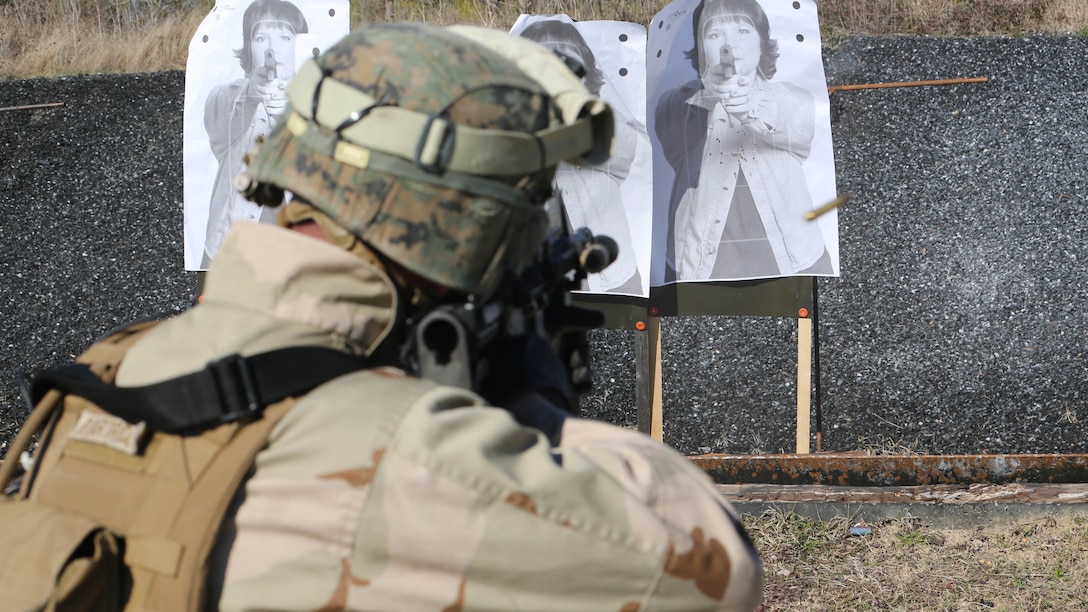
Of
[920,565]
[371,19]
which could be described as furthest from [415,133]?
[371,19]

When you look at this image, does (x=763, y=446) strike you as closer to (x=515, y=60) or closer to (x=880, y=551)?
(x=880, y=551)

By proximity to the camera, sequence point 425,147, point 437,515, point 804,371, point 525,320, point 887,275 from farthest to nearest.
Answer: point 887,275, point 804,371, point 525,320, point 425,147, point 437,515

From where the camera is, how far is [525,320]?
4.89ft

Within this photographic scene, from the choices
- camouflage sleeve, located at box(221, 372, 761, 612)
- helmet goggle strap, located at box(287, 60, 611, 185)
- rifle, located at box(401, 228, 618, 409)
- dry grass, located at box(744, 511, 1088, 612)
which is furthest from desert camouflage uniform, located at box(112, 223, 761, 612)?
dry grass, located at box(744, 511, 1088, 612)

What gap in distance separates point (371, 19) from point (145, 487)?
6.43 m

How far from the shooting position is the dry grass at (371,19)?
17.7 feet

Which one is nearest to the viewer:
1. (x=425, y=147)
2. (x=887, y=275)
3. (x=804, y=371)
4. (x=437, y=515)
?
(x=437, y=515)

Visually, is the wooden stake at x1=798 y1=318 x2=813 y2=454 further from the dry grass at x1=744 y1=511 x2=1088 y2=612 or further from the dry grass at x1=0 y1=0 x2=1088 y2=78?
the dry grass at x1=0 y1=0 x2=1088 y2=78

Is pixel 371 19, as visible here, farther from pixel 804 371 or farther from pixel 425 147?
pixel 425 147

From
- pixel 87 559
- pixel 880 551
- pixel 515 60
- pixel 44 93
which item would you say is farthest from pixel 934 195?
pixel 44 93

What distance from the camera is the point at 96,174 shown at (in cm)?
512

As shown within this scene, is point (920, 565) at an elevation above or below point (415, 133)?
below

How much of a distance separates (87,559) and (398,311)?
478 mm

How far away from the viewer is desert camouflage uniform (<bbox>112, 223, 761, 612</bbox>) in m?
0.97
